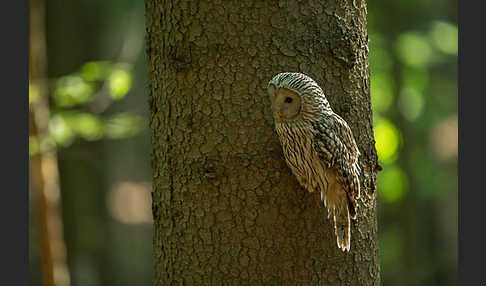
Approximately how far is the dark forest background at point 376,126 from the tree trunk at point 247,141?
7.42 ft

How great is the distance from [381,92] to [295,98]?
18.0 feet

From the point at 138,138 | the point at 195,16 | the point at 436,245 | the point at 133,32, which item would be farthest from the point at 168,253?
the point at 138,138

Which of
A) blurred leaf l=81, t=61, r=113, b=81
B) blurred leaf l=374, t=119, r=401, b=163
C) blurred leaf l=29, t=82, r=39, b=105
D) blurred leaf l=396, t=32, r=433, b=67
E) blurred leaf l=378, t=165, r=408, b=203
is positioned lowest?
blurred leaf l=378, t=165, r=408, b=203

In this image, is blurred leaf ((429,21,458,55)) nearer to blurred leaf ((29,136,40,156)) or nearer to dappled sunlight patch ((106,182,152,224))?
blurred leaf ((29,136,40,156))

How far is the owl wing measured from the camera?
98.3 inches

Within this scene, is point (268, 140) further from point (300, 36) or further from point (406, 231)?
point (406, 231)

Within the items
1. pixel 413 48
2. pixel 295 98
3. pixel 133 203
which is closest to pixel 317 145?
pixel 295 98

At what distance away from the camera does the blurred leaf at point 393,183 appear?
24.1 feet

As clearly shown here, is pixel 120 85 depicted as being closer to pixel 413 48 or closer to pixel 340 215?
pixel 340 215

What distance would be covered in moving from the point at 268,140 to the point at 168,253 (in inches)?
31.5

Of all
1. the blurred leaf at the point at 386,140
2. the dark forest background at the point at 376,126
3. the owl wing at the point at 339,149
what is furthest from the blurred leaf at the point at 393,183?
the owl wing at the point at 339,149

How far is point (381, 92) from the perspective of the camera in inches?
301

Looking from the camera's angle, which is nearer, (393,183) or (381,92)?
(393,183)

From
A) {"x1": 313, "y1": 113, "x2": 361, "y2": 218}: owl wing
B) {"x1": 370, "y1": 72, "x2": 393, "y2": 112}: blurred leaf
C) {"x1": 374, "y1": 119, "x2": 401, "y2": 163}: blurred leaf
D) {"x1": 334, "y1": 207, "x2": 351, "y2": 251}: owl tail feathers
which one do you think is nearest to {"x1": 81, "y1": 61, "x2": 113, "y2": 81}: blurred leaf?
{"x1": 313, "y1": 113, "x2": 361, "y2": 218}: owl wing
